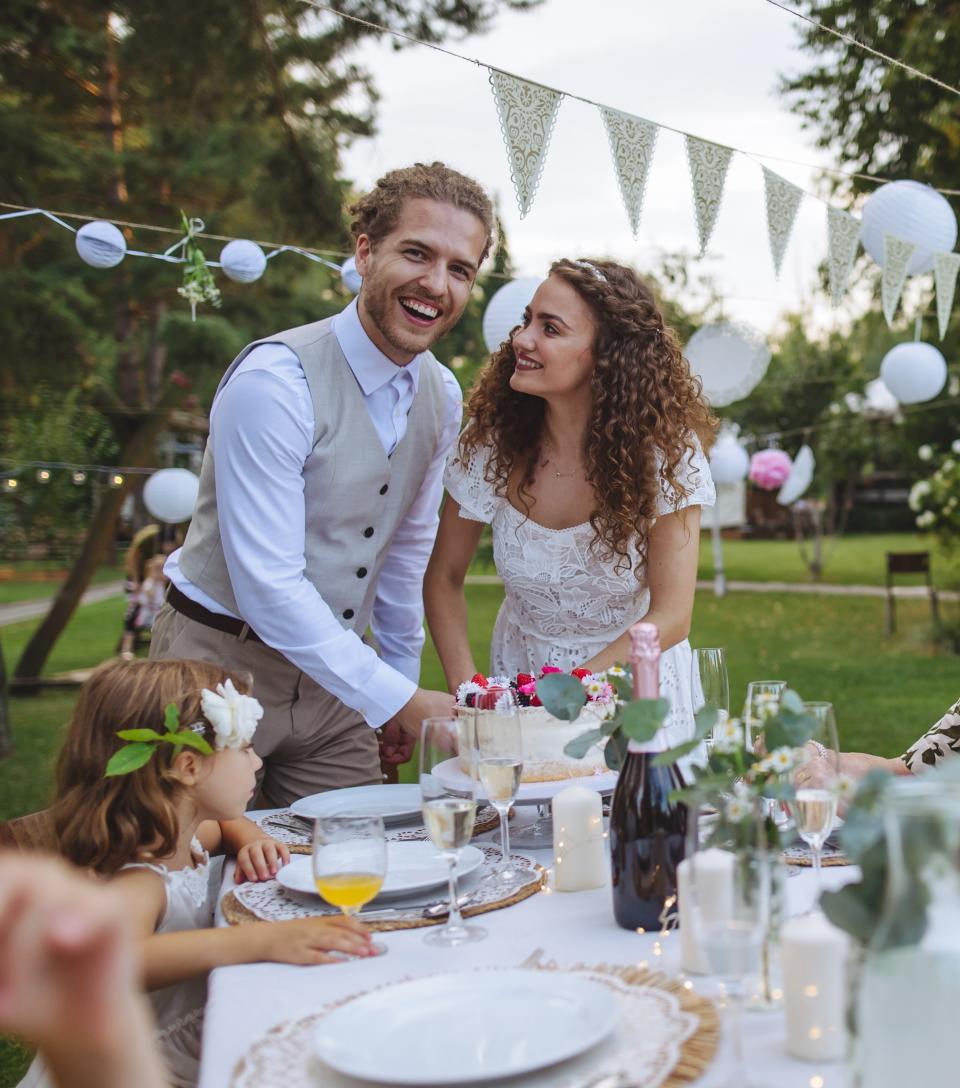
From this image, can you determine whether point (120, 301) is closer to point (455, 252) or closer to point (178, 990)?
point (455, 252)

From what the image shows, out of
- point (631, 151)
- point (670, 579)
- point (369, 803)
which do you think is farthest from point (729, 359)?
point (369, 803)

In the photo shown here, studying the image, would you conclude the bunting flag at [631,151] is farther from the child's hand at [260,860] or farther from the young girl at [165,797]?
the child's hand at [260,860]

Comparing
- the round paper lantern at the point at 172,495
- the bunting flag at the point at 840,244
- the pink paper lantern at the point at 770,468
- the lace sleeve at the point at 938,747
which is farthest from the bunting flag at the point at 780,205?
the pink paper lantern at the point at 770,468

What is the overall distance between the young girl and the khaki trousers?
0.60m

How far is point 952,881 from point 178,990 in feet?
4.18

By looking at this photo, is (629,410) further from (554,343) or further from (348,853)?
(348,853)

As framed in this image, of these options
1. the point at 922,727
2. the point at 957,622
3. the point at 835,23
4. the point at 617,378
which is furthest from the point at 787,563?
the point at 617,378

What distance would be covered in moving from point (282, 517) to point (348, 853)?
1130 millimetres

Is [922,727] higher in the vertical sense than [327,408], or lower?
lower

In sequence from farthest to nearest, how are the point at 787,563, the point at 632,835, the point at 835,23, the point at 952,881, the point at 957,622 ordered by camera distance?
the point at 787,563
the point at 957,622
the point at 835,23
the point at 632,835
the point at 952,881

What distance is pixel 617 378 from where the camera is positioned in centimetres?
268

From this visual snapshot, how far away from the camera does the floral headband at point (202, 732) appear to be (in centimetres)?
171

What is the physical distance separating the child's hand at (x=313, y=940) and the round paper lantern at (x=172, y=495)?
27.4 ft

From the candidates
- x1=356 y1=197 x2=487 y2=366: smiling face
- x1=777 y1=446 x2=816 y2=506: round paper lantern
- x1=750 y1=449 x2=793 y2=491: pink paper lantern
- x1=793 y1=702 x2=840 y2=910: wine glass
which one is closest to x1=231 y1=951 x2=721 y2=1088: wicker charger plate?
x1=793 y1=702 x2=840 y2=910: wine glass
